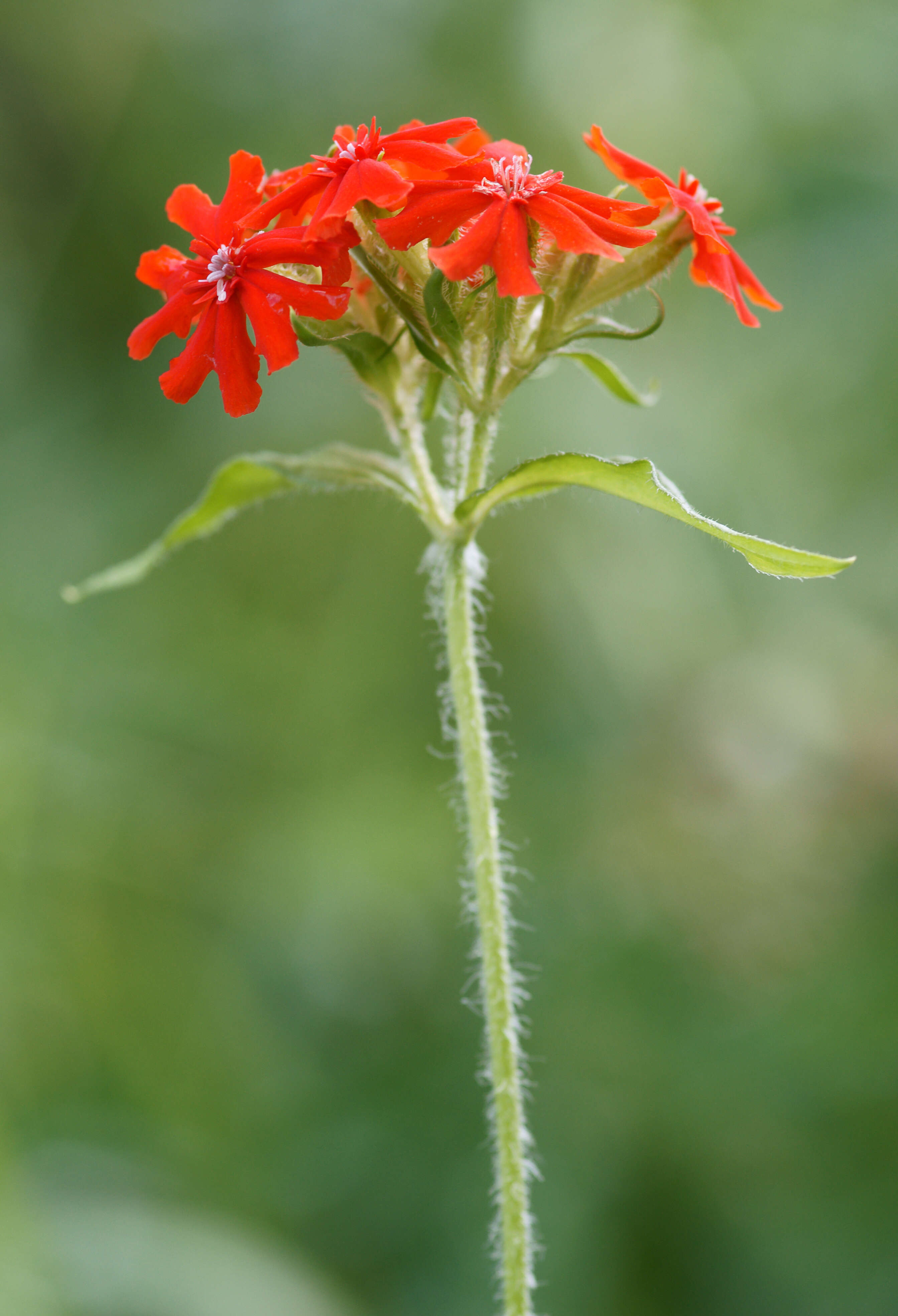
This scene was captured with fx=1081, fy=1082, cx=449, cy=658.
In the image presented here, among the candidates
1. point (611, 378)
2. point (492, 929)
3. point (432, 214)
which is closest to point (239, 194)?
point (432, 214)

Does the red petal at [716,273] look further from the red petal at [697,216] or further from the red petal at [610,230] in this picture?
the red petal at [610,230]

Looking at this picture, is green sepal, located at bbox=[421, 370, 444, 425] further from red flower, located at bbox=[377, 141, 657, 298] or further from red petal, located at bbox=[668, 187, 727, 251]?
red petal, located at bbox=[668, 187, 727, 251]

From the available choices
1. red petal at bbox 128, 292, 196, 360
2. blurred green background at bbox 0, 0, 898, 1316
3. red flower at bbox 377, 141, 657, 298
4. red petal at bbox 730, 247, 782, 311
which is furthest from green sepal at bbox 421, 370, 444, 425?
blurred green background at bbox 0, 0, 898, 1316

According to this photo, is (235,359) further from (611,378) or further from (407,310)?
(611,378)

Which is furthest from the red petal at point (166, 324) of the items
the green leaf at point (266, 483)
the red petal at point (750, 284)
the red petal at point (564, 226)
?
the red petal at point (750, 284)

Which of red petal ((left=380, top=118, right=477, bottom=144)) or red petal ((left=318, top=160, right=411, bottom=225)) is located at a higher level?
red petal ((left=380, top=118, right=477, bottom=144))
